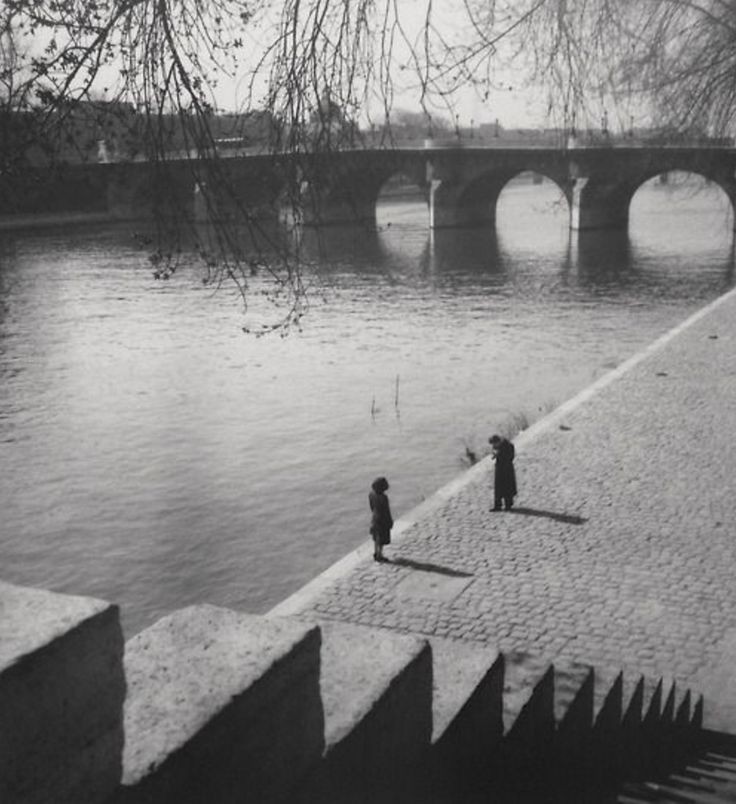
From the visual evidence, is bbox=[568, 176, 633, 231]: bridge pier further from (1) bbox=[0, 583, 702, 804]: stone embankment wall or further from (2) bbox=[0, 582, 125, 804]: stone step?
(2) bbox=[0, 582, 125, 804]: stone step

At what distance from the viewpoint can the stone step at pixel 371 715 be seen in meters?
2.02

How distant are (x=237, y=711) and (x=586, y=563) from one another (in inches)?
340

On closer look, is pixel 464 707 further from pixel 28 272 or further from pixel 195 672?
pixel 28 272

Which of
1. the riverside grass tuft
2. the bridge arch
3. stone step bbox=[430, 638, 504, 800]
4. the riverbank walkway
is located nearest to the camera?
stone step bbox=[430, 638, 504, 800]

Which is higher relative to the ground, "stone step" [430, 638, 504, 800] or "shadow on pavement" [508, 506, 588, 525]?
"stone step" [430, 638, 504, 800]

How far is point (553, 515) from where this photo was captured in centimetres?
1148

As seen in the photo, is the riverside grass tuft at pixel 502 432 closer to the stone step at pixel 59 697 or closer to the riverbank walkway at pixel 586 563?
the riverbank walkway at pixel 586 563

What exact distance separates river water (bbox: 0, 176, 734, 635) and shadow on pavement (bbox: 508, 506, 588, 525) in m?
0.50

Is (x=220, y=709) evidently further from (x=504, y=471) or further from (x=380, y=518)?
(x=504, y=471)

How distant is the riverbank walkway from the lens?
26.7 ft

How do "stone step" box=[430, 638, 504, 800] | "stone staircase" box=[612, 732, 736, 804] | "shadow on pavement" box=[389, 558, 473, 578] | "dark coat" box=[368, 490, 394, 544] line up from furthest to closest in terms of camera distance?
"dark coat" box=[368, 490, 394, 544]
"shadow on pavement" box=[389, 558, 473, 578]
"stone staircase" box=[612, 732, 736, 804]
"stone step" box=[430, 638, 504, 800]

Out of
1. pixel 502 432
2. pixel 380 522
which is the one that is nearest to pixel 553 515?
pixel 380 522

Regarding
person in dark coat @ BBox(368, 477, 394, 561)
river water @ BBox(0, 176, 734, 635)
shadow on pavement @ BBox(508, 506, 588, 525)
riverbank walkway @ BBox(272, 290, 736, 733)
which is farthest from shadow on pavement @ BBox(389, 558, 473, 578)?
river water @ BBox(0, 176, 734, 635)

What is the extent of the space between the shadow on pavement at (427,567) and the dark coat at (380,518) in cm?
28
